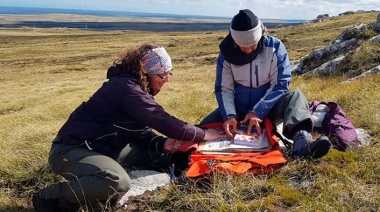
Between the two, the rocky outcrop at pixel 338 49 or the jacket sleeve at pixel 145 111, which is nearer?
the jacket sleeve at pixel 145 111

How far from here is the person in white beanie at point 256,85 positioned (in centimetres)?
533

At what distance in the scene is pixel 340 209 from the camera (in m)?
3.62

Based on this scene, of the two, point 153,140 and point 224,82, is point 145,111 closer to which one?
point 153,140

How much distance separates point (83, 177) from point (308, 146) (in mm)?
2625

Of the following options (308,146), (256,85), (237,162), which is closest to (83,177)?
(237,162)

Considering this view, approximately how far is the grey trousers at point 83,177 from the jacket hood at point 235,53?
8.03ft

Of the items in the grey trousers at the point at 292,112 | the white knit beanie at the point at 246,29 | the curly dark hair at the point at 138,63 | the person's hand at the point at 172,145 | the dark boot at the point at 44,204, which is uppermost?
the white knit beanie at the point at 246,29

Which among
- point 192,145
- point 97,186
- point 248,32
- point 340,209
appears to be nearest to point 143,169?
point 192,145

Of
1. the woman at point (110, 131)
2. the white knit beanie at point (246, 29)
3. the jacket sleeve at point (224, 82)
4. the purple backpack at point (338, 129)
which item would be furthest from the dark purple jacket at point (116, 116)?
the purple backpack at point (338, 129)

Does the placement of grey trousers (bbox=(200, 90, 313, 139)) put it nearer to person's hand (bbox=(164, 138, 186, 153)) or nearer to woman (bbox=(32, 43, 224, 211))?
woman (bbox=(32, 43, 224, 211))

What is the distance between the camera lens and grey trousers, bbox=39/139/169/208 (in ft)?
14.1

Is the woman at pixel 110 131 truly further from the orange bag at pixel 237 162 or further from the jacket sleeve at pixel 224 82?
the jacket sleeve at pixel 224 82

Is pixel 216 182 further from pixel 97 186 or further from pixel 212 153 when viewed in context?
pixel 97 186

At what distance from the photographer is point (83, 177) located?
14.4 ft
